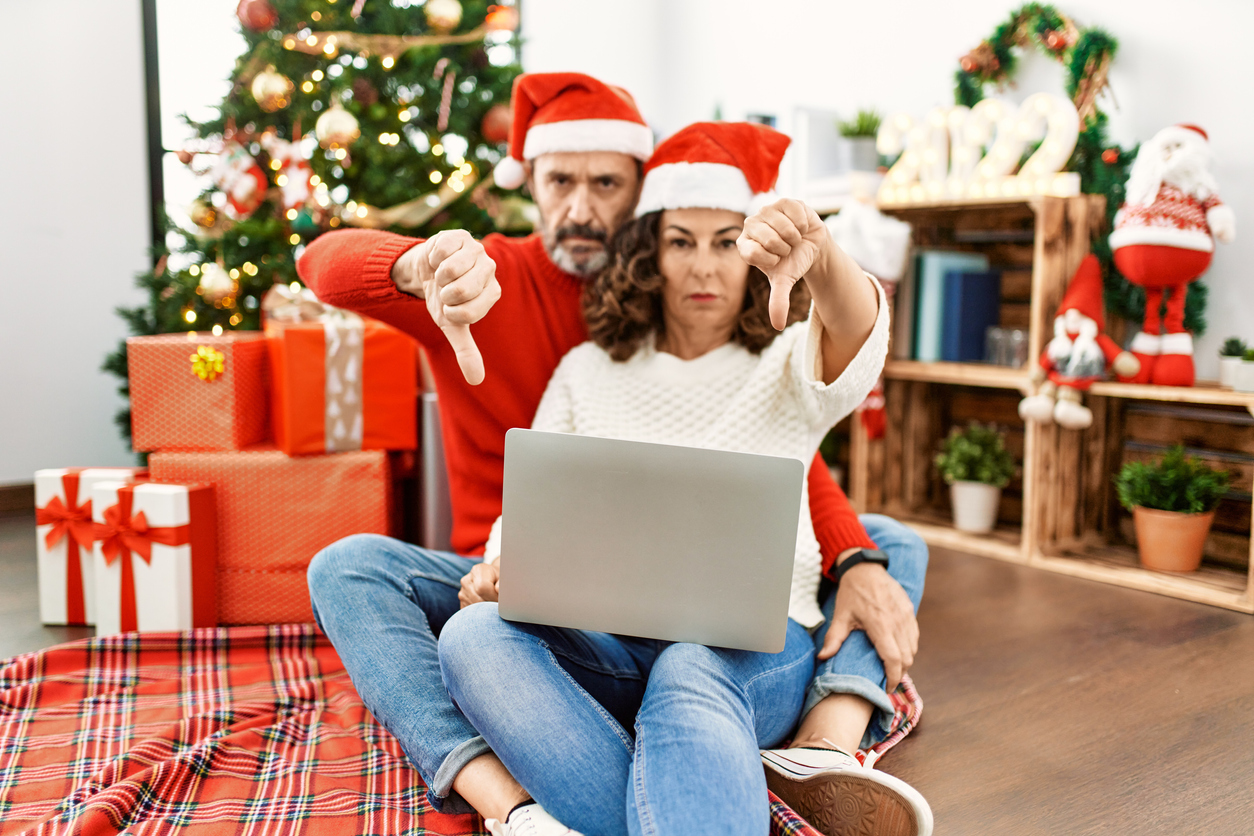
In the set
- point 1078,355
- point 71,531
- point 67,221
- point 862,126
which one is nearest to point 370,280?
point 71,531

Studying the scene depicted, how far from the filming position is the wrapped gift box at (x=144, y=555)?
1.64 meters

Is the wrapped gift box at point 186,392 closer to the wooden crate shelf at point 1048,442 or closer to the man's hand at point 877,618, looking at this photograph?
the man's hand at point 877,618

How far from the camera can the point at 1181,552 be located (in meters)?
1.98

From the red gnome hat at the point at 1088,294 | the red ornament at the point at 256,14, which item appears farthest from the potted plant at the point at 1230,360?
the red ornament at the point at 256,14

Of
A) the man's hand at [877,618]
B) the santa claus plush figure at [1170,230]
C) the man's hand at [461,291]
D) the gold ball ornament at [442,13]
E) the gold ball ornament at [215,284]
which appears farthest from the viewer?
the gold ball ornament at [442,13]

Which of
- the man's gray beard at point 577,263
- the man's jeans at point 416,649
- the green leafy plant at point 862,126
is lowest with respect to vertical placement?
the man's jeans at point 416,649

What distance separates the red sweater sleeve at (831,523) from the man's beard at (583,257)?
1.51ft

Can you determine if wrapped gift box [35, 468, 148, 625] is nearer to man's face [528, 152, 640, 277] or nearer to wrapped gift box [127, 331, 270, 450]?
wrapped gift box [127, 331, 270, 450]

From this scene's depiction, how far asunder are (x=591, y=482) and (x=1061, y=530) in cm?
175

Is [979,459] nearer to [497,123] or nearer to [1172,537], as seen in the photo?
[1172,537]

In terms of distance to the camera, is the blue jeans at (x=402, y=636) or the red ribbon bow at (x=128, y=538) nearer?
the blue jeans at (x=402, y=636)

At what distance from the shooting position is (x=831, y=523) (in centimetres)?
128

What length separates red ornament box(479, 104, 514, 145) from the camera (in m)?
2.41

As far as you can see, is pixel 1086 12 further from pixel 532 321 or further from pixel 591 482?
pixel 591 482
